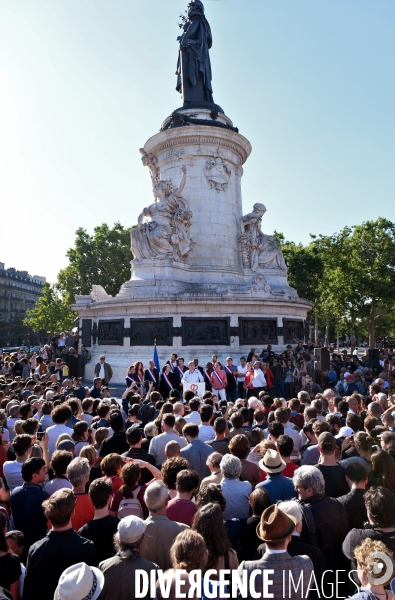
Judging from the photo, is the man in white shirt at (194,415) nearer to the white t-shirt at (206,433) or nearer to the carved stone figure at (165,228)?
the white t-shirt at (206,433)

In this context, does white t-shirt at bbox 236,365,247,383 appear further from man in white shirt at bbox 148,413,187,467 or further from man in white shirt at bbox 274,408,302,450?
man in white shirt at bbox 148,413,187,467

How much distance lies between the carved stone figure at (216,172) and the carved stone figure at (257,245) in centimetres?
212

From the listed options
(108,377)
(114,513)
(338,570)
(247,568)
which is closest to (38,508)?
(114,513)

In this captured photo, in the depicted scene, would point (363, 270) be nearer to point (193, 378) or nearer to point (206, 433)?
point (193, 378)

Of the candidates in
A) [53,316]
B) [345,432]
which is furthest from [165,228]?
[53,316]

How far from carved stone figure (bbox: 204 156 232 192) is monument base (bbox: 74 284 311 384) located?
20.5 ft

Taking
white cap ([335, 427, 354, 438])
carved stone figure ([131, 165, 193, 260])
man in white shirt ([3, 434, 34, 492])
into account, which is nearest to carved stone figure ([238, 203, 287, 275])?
carved stone figure ([131, 165, 193, 260])

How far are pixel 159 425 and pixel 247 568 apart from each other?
3945 mm

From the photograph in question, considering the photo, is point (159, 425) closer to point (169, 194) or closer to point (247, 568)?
point (247, 568)

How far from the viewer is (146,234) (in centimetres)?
2064

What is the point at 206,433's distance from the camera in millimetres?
6699

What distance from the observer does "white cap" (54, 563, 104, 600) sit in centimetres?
265

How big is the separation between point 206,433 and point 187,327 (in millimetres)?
11859

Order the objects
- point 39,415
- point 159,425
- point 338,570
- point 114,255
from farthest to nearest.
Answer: point 114,255
point 39,415
point 159,425
point 338,570
